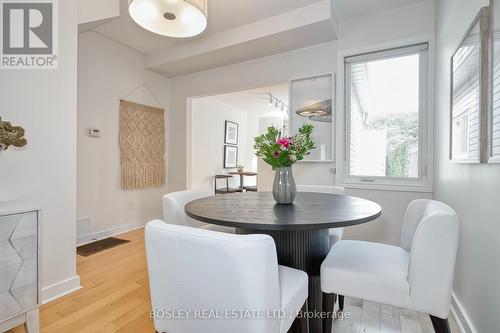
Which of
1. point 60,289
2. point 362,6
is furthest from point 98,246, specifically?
point 362,6

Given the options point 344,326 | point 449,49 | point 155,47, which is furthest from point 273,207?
point 155,47

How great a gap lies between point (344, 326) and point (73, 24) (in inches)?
118

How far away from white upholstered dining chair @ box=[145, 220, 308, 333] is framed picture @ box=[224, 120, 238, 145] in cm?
564

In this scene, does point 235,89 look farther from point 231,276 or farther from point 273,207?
point 231,276

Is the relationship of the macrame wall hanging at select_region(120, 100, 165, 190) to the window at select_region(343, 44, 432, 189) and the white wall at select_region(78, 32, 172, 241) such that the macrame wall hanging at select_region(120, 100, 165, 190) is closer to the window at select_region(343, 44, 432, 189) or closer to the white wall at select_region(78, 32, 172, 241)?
the white wall at select_region(78, 32, 172, 241)

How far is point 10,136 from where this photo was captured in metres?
1.57

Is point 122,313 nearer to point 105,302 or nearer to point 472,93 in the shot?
point 105,302

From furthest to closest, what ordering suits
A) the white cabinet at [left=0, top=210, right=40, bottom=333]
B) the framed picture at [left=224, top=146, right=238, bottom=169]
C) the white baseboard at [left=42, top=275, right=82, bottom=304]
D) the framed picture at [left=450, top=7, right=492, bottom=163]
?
1. the framed picture at [left=224, top=146, right=238, bottom=169]
2. the white baseboard at [left=42, top=275, right=82, bottom=304]
3. the white cabinet at [left=0, top=210, right=40, bottom=333]
4. the framed picture at [left=450, top=7, right=492, bottom=163]

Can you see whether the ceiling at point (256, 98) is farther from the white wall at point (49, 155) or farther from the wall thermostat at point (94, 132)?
the white wall at point (49, 155)

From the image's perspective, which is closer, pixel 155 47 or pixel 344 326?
pixel 344 326

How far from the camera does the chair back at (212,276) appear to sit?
2.53 ft

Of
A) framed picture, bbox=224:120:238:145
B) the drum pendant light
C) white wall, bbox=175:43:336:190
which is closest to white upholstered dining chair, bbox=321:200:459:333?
the drum pendant light

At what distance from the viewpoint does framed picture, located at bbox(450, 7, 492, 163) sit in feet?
4.06

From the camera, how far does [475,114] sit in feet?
4.51
